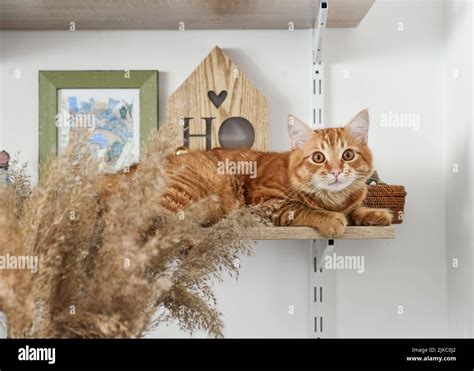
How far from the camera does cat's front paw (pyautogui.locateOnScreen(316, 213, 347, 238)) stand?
917 millimetres

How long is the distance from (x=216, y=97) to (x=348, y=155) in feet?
0.92

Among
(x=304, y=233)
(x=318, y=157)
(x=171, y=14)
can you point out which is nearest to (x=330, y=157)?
(x=318, y=157)

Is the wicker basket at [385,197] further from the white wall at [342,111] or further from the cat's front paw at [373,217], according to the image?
the white wall at [342,111]

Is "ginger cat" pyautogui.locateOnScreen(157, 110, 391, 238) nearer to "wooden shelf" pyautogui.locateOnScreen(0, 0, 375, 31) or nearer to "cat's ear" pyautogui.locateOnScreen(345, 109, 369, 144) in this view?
"cat's ear" pyautogui.locateOnScreen(345, 109, 369, 144)

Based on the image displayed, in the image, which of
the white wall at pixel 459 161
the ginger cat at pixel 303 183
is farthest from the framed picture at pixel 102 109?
the white wall at pixel 459 161

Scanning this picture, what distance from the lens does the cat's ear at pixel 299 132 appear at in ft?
3.19

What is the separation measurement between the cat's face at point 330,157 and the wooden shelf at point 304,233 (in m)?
0.07

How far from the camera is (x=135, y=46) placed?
1.16 m

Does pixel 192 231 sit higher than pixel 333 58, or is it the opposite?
pixel 333 58

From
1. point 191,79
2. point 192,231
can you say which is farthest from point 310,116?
point 192,231

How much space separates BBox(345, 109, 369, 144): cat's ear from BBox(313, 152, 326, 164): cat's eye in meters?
0.06

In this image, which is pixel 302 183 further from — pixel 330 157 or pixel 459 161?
pixel 459 161
